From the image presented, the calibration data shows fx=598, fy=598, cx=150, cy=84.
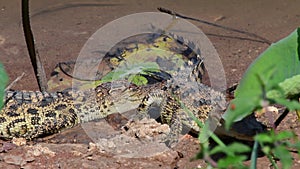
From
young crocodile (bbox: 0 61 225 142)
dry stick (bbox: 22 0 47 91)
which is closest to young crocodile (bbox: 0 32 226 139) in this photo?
young crocodile (bbox: 0 61 225 142)

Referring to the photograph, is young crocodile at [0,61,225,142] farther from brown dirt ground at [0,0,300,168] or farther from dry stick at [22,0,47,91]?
brown dirt ground at [0,0,300,168]

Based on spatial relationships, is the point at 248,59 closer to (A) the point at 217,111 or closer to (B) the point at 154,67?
(B) the point at 154,67

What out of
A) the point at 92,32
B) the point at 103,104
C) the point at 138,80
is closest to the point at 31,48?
the point at 103,104

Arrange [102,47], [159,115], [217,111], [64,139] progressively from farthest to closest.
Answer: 1. [102,47]
2. [159,115]
3. [64,139]
4. [217,111]

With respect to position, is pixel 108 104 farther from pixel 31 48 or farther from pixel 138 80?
pixel 31 48

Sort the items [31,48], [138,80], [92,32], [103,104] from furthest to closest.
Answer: [92,32], [138,80], [103,104], [31,48]

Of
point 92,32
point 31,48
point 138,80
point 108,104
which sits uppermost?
point 92,32

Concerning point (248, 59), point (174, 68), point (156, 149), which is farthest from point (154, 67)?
point (156, 149)

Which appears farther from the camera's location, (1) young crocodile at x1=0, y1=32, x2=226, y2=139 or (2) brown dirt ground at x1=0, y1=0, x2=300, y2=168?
(1) young crocodile at x1=0, y1=32, x2=226, y2=139

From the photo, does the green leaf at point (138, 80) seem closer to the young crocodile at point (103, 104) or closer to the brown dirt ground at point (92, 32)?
the young crocodile at point (103, 104)
